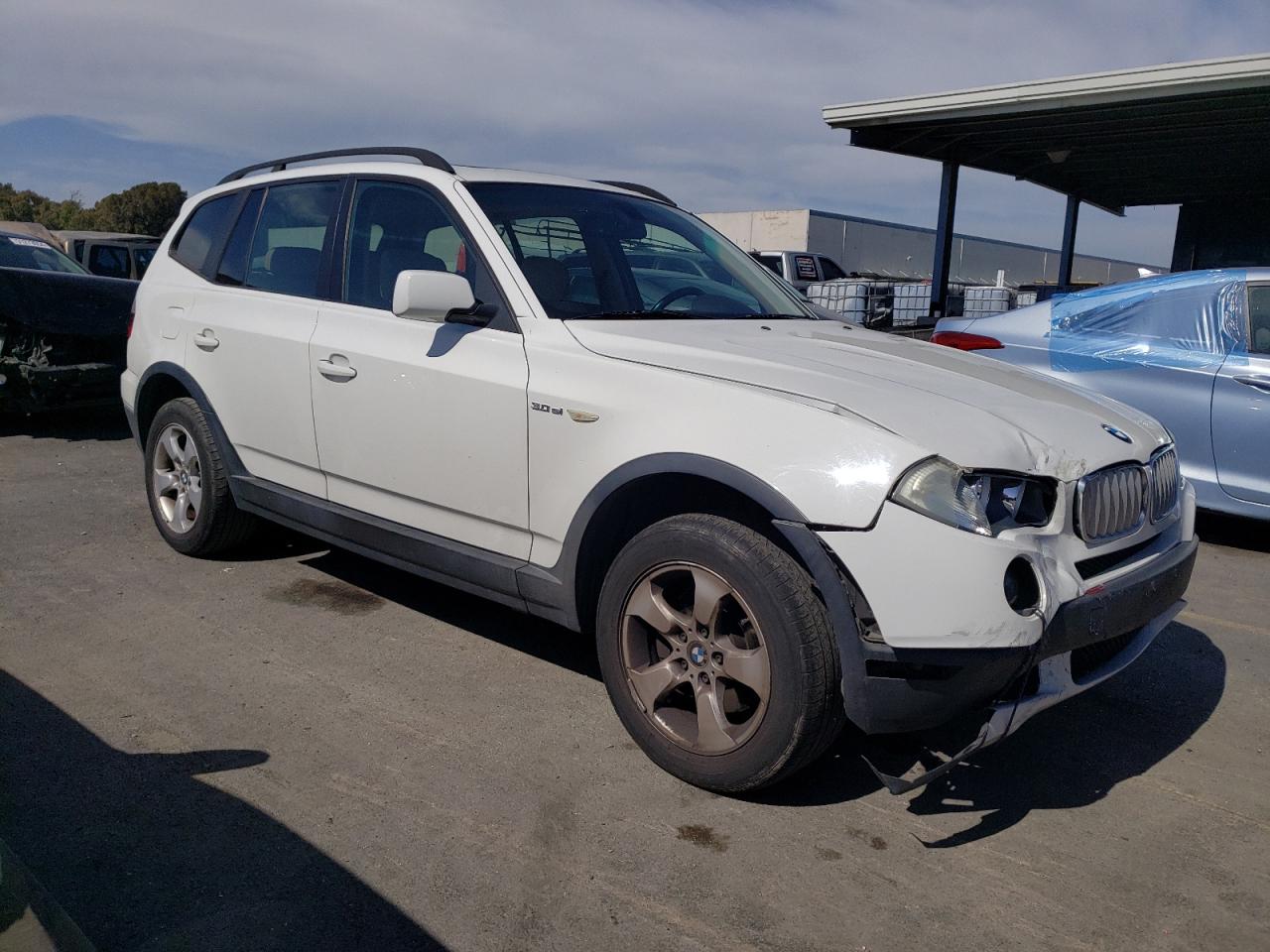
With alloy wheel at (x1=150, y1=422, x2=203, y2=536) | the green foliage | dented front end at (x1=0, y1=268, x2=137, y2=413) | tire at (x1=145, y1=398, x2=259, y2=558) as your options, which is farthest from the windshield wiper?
the green foliage

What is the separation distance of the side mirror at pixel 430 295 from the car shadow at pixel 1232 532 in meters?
4.57

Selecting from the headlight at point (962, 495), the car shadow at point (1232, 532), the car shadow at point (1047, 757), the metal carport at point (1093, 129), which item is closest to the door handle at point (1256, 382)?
the car shadow at point (1232, 532)

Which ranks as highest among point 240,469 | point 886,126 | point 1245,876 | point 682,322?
point 886,126

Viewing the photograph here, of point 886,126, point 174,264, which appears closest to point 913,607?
point 174,264

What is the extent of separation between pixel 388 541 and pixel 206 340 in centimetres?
157

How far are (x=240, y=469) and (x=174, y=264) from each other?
1273 millimetres

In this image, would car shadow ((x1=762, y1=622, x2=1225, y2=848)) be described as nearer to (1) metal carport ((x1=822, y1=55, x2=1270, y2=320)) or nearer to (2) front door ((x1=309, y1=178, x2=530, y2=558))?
(2) front door ((x1=309, y1=178, x2=530, y2=558))

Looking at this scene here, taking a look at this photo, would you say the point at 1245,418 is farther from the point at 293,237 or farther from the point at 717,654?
the point at 293,237

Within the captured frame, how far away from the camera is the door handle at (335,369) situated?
13.3 ft

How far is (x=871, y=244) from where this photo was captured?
3809 centimetres

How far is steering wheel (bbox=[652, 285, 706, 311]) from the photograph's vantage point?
3971mm

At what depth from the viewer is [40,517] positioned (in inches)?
240

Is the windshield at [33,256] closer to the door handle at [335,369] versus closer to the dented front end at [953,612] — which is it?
the door handle at [335,369]

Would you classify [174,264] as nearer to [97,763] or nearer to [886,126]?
[97,763]
